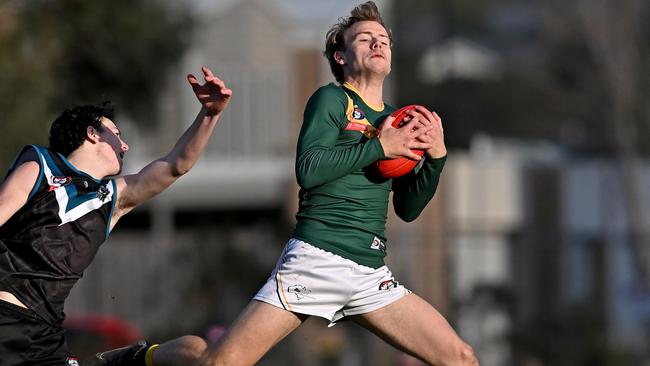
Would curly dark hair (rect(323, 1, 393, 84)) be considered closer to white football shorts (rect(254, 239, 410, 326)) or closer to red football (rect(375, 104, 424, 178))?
red football (rect(375, 104, 424, 178))

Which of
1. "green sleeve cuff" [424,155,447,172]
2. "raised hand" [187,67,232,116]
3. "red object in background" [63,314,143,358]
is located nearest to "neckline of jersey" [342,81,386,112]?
"green sleeve cuff" [424,155,447,172]

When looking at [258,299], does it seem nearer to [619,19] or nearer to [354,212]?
[354,212]

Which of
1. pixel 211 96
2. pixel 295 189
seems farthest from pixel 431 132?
pixel 295 189

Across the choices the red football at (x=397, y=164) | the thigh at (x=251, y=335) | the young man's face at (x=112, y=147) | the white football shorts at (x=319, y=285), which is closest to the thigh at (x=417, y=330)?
the white football shorts at (x=319, y=285)

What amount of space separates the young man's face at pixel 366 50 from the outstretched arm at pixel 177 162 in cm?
66

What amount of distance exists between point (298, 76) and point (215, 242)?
20.3 feet

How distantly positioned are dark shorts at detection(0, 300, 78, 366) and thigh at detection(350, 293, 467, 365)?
4.97ft

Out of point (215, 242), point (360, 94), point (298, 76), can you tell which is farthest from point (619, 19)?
point (360, 94)

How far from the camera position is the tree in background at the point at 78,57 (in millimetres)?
15125

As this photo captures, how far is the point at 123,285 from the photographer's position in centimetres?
2295

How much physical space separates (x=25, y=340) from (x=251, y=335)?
3.50 feet

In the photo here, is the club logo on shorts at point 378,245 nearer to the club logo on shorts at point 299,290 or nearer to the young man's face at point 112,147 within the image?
the club logo on shorts at point 299,290

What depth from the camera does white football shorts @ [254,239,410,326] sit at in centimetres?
630

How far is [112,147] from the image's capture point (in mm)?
6668
